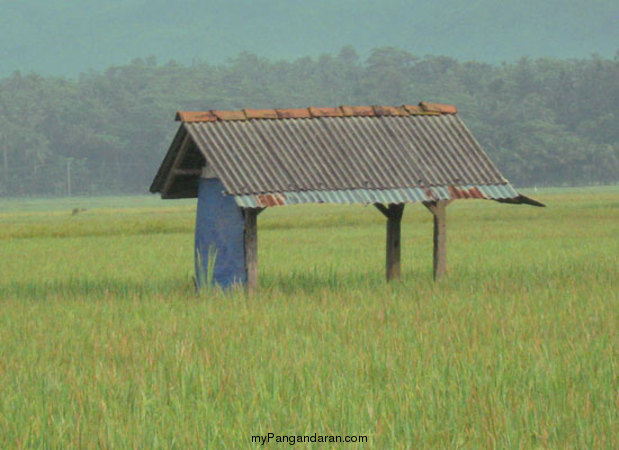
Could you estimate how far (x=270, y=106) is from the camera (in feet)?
476

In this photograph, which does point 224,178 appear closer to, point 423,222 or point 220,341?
point 220,341

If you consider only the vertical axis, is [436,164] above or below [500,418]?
above

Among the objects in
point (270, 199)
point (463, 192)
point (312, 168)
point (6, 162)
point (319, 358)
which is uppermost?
point (312, 168)

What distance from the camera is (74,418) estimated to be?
23.8 ft

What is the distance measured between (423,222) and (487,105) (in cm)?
9247

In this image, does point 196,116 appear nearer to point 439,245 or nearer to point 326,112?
point 326,112

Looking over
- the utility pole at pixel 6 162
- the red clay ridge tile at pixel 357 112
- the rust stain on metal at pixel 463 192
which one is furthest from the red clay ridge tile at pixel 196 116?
the utility pole at pixel 6 162

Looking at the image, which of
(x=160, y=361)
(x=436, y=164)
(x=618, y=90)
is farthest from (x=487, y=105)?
(x=160, y=361)

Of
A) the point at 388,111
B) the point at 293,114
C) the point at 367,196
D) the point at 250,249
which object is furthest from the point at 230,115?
the point at 388,111

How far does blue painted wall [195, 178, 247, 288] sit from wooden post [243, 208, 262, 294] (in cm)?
17

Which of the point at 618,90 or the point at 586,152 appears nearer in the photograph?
the point at 586,152

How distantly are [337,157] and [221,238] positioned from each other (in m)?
2.23

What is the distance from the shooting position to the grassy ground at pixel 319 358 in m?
6.83

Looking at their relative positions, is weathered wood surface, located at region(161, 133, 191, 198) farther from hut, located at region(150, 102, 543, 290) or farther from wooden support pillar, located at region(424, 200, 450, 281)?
wooden support pillar, located at region(424, 200, 450, 281)
